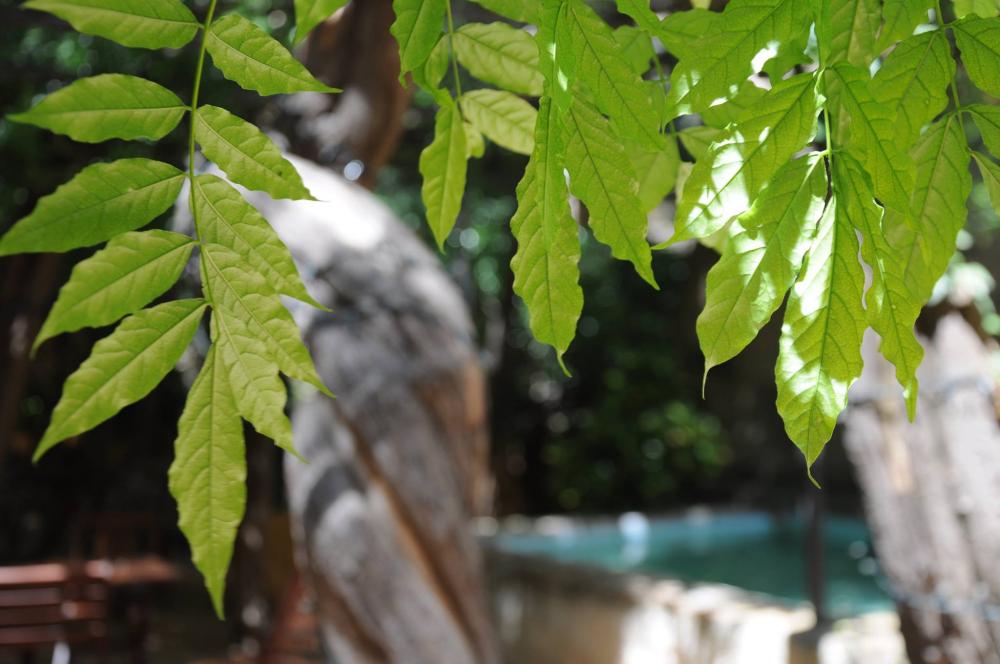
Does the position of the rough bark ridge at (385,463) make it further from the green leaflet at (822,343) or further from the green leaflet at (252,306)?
the green leaflet at (822,343)

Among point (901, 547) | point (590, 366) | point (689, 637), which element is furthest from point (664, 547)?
point (901, 547)

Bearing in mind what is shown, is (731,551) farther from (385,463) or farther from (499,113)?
(499,113)

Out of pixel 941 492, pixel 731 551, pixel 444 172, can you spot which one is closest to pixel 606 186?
pixel 444 172

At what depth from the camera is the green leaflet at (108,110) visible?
0.49 m

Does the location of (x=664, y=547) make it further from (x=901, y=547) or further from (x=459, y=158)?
(x=459, y=158)

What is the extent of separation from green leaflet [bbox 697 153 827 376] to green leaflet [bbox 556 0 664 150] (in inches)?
2.4

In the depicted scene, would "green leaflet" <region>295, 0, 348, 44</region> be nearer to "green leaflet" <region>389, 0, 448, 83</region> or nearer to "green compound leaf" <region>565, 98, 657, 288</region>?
"green leaflet" <region>389, 0, 448, 83</region>

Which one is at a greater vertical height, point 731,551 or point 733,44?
point 731,551

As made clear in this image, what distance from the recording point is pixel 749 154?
51 cm

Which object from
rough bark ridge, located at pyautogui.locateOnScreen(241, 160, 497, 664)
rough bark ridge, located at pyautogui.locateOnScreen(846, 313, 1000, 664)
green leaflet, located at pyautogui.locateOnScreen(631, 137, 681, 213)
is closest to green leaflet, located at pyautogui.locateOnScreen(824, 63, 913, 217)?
green leaflet, located at pyautogui.locateOnScreen(631, 137, 681, 213)

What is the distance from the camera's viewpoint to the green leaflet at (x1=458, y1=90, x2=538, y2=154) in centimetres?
70

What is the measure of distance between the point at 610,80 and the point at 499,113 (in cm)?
19

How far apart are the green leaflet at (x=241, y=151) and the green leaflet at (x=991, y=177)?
0.38 metres

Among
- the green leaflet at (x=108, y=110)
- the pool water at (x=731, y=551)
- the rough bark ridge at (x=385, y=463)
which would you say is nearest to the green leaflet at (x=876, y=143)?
the green leaflet at (x=108, y=110)
